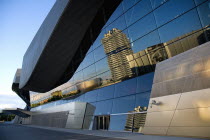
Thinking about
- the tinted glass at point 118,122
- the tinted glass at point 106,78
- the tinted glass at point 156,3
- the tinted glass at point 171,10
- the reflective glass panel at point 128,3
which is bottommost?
the tinted glass at point 118,122

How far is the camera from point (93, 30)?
21.8 m

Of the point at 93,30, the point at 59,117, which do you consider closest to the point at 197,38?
the point at 93,30

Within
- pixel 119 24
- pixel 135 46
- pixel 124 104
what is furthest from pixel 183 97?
pixel 119 24

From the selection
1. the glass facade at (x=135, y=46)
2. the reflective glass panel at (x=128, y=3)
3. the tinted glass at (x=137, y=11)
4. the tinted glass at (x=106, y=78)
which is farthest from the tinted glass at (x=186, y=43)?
the tinted glass at (x=106, y=78)

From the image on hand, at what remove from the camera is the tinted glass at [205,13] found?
10.3m

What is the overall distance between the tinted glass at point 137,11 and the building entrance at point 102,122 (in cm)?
928

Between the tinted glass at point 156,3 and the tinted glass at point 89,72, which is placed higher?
the tinted glass at point 156,3

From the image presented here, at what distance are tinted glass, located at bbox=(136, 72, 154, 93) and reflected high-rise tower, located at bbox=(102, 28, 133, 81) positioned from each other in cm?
171

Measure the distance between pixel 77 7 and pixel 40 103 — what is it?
2842 cm

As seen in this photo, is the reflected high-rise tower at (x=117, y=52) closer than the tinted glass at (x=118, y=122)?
No

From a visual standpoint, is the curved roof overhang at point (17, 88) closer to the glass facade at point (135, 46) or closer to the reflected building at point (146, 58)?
the glass facade at point (135, 46)

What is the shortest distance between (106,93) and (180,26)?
9.68 m

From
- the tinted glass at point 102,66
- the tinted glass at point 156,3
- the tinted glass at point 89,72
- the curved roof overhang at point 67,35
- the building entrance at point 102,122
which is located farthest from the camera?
the tinted glass at point 89,72

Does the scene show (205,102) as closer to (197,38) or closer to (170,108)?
(170,108)
